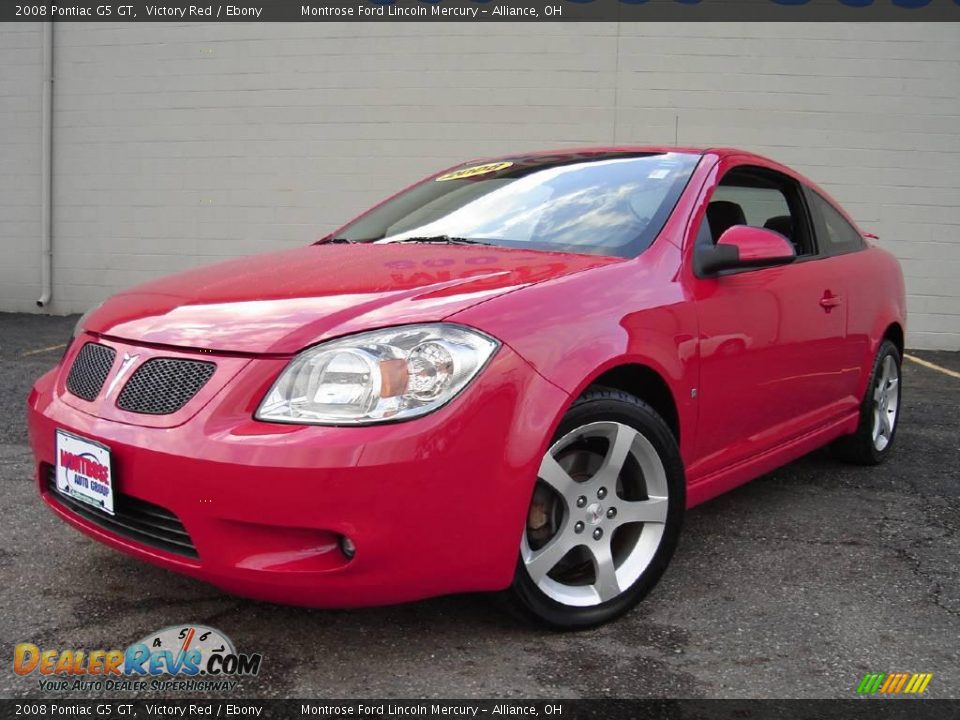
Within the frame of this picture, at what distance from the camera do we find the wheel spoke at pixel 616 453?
2.38 meters

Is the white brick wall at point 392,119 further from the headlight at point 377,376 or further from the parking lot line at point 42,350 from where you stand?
the headlight at point 377,376

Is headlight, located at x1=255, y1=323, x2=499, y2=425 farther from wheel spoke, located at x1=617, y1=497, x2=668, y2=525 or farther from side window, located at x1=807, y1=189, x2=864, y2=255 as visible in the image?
→ side window, located at x1=807, y1=189, x2=864, y2=255

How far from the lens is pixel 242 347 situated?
6.84 ft

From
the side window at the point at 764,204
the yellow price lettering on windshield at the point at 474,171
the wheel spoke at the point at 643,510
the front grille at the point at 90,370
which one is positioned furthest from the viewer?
the yellow price lettering on windshield at the point at 474,171

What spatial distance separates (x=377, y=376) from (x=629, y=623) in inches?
40.5

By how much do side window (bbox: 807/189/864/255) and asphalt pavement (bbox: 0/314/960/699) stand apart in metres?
1.12

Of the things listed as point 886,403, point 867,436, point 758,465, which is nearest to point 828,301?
point 758,465

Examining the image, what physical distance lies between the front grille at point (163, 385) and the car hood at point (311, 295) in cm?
5

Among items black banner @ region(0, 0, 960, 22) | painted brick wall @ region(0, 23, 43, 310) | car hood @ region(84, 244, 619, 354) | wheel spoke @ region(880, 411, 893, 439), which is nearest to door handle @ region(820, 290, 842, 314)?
wheel spoke @ region(880, 411, 893, 439)

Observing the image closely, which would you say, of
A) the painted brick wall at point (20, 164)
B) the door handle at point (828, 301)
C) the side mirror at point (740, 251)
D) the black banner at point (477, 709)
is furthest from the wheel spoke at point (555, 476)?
the painted brick wall at point (20, 164)

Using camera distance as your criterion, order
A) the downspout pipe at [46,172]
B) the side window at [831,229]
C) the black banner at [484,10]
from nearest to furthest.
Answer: the side window at [831,229] < the black banner at [484,10] < the downspout pipe at [46,172]

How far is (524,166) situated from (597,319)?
126cm

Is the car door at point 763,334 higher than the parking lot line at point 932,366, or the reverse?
the car door at point 763,334

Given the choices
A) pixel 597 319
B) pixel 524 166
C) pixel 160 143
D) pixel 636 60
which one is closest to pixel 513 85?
pixel 636 60
